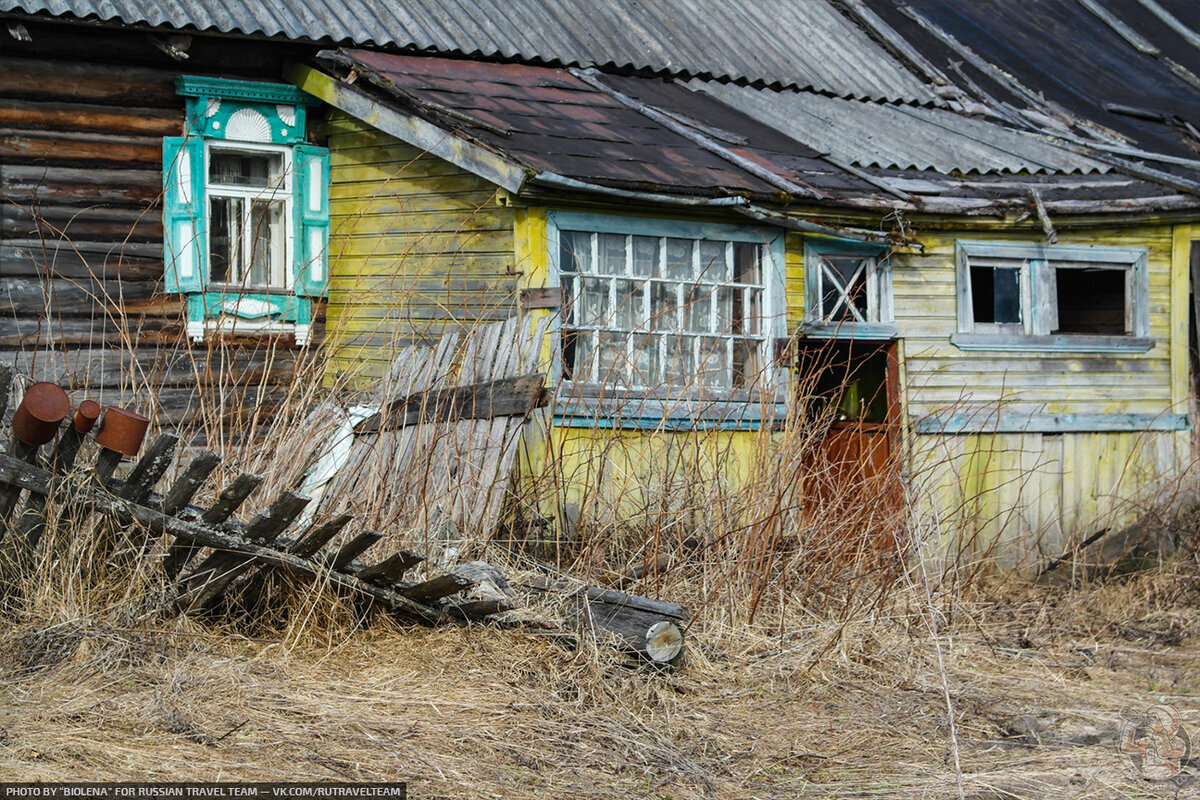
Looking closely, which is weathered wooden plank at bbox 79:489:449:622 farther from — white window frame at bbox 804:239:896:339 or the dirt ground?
white window frame at bbox 804:239:896:339

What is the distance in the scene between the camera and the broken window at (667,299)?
24.8 ft

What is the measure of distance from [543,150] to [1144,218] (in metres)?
4.36

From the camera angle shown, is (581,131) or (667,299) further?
(581,131)

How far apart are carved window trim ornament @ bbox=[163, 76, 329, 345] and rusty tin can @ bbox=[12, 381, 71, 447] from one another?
373cm

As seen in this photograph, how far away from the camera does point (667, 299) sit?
25.8 feet

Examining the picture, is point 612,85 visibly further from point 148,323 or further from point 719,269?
point 148,323

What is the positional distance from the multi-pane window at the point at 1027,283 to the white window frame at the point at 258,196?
14.8ft

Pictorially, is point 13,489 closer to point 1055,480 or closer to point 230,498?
point 230,498

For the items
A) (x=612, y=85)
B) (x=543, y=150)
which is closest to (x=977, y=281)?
(x=612, y=85)

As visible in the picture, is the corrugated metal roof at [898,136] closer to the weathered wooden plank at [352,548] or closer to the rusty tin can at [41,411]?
the weathered wooden plank at [352,548]

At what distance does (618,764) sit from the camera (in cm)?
451

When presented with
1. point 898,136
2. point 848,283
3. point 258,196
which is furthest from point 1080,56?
point 258,196

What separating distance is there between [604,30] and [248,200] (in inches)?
126

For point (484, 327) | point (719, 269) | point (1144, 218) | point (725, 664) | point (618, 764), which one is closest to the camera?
point (618, 764)
